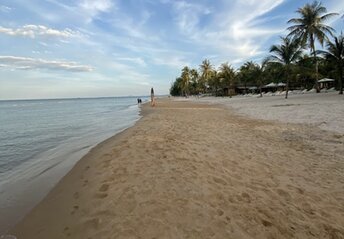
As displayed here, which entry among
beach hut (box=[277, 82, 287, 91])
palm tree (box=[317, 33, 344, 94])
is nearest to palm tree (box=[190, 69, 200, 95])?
beach hut (box=[277, 82, 287, 91])

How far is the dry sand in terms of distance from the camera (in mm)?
3285

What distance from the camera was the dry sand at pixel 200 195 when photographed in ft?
10.8

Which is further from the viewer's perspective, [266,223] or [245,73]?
[245,73]

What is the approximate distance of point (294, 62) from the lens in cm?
3859

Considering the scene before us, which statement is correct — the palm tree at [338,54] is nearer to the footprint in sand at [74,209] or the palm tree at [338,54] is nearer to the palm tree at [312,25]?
the palm tree at [312,25]

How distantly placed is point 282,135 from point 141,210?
23.2 ft

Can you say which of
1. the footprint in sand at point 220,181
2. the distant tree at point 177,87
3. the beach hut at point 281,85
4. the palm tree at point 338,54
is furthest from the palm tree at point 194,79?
the footprint in sand at point 220,181

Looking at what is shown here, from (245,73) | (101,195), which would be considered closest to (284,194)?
(101,195)

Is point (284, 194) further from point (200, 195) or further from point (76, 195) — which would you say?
point (76, 195)

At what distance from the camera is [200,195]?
4.21 m

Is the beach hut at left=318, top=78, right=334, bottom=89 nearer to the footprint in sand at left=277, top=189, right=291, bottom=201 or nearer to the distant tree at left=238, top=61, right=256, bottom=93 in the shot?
the distant tree at left=238, top=61, right=256, bottom=93

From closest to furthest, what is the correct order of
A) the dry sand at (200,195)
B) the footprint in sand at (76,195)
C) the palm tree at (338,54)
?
the dry sand at (200,195) < the footprint in sand at (76,195) < the palm tree at (338,54)

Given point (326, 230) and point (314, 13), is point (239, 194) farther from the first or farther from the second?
point (314, 13)

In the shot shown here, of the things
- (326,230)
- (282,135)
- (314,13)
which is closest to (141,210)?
(326,230)
